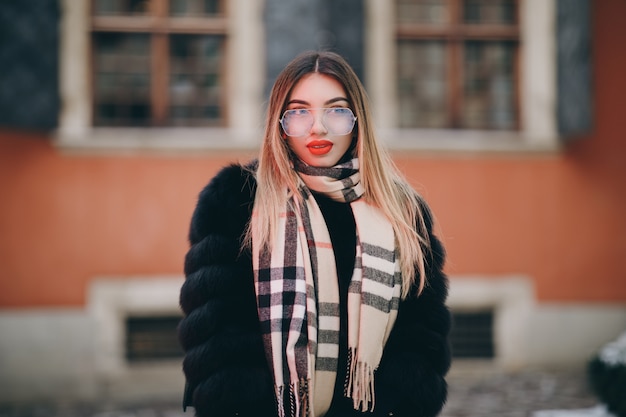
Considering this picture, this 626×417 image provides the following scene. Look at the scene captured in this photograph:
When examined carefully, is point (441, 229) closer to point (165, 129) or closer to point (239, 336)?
point (165, 129)

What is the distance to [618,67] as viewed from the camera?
7164mm

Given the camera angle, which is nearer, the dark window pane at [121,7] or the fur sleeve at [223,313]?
the fur sleeve at [223,313]

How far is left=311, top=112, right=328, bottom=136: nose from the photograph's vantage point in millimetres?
2271

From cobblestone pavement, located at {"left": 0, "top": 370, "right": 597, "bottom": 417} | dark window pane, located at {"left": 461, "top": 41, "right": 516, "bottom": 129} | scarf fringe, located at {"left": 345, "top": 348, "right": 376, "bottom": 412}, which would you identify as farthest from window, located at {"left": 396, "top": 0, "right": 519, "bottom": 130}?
scarf fringe, located at {"left": 345, "top": 348, "right": 376, "bottom": 412}

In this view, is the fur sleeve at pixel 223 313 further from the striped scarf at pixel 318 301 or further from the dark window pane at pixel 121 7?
the dark window pane at pixel 121 7

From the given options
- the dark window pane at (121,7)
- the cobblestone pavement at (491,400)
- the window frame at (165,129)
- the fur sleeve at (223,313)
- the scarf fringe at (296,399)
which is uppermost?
the dark window pane at (121,7)

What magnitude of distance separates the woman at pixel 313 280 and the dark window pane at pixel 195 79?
15.1ft

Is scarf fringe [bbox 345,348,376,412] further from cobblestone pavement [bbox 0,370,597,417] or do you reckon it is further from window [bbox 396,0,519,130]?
window [bbox 396,0,519,130]

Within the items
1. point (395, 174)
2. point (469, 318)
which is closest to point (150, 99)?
point (469, 318)

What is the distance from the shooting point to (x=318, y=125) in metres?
2.27

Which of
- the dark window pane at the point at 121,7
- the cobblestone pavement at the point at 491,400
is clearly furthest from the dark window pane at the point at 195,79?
the cobblestone pavement at the point at 491,400

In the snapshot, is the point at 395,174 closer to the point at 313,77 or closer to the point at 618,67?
the point at 313,77

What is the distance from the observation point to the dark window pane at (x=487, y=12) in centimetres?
722

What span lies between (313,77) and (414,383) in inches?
35.7
